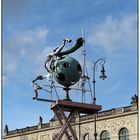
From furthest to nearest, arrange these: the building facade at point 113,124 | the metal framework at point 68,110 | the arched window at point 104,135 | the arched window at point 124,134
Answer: the arched window at point 104,135
the arched window at point 124,134
the building facade at point 113,124
the metal framework at point 68,110

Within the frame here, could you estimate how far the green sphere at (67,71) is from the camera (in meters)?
16.5

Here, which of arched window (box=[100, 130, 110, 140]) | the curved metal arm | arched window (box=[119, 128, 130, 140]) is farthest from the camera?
arched window (box=[100, 130, 110, 140])

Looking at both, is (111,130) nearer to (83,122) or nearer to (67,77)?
(83,122)

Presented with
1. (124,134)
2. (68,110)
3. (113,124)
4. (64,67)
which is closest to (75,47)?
(64,67)

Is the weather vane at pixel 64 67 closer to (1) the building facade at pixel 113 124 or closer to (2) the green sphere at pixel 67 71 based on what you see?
(2) the green sphere at pixel 67 71

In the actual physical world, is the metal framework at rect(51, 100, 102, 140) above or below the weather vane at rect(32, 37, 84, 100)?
below

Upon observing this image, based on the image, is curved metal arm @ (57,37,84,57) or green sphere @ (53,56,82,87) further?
curved metal arm @ (57,37,84,57)

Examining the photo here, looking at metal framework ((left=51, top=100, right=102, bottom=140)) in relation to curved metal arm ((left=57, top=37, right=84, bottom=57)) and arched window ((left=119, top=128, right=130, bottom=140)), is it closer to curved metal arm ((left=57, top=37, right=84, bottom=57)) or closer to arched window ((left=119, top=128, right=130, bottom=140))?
curved metal arm ((left=57, top=37, right=84, bottom=57))

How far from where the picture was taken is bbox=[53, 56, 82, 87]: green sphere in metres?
16.5

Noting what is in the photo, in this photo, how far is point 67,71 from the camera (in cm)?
1648

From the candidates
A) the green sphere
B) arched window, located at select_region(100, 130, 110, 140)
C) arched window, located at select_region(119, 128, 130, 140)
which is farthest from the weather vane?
arched window, located at select_region(100, 130, 110, 140)

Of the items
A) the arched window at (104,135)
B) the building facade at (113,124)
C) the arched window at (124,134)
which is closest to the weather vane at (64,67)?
the building facade at (113,124)

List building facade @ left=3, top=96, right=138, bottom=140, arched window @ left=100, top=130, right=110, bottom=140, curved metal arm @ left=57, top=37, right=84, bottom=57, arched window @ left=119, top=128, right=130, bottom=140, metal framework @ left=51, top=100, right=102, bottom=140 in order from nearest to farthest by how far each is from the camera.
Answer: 1. metal framework @ left=51, top=100, right=102, bottom=140
2. curved metal arm @ left=57, top=37, right=84, bottom=57
3. building facade @ left=3, top=96, right=138, bottom=140
4. arched window @ left=119, top=128, right=130, bottom=140
5. arched window @ left=100, top=130, right=110, bottom=140

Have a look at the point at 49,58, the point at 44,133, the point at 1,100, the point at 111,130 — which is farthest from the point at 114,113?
the point at 1,100
